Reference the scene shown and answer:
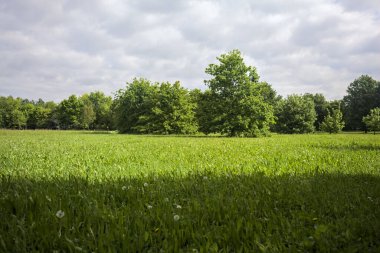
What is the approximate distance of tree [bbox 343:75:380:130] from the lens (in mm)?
70562

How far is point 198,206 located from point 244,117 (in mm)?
30730

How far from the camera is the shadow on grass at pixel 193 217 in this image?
2678 millimetres

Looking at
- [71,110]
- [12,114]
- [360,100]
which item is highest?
[360,100]

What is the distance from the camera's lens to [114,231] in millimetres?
2910

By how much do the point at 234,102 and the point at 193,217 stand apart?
32.3 metres

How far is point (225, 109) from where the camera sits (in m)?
34.4

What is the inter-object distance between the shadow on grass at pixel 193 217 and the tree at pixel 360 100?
255 feet

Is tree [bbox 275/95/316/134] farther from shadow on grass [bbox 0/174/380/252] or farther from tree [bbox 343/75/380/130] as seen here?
shadow on grass [bbox 0/174/380/252]

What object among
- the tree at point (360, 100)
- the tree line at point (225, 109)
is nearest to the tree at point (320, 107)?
the tree line at point (225, 109)

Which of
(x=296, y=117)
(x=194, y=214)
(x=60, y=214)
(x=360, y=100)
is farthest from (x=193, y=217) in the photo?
(x=360, y=100)

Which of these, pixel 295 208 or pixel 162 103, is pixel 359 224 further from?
pixel 162 103

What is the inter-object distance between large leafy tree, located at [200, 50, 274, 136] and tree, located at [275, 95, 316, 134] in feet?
86.3

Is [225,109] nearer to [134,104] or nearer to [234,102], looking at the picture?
[234,102]

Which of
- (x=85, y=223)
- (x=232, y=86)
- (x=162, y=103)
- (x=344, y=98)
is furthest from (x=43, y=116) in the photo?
(x=85, y=223)
